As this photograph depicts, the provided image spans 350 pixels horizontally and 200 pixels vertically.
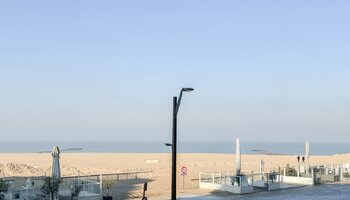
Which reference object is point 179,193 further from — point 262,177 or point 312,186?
point 312,186

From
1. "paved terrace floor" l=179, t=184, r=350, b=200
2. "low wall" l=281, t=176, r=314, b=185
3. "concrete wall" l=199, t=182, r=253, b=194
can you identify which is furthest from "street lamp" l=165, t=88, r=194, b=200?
"low wall" l=281, t=176, r=314, b=185

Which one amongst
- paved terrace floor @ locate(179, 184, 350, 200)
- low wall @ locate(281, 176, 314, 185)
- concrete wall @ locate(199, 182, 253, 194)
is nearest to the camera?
paved terrace floor @ locate(179, 184, 350, 200)

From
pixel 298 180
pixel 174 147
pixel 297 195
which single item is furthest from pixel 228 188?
pixel 174 147

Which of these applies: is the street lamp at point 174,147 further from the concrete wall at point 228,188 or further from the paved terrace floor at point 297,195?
the concrete wall at point 228,188

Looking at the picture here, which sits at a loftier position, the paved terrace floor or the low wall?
the low wall

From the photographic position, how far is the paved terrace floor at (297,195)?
82.5ft

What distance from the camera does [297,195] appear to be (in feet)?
86.8

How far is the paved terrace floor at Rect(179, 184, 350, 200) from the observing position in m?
25.1

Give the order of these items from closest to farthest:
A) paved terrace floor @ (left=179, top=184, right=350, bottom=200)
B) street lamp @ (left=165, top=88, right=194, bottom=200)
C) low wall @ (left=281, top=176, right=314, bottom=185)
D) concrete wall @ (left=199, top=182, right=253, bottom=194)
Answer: street lamp @ (left=165, top=88, right=194, bottom=200) < paved terrace floor @ (left=179, top=184, right=350, bottom=200) < concrete wall @ (left=199, top=182, right=253, bottom=194) < low wall @ (left=281, top=176, right=314, bottom=185)

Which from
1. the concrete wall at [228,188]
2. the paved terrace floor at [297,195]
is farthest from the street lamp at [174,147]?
the concrete wall at [228,188]

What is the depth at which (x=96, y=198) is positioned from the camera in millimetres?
23078

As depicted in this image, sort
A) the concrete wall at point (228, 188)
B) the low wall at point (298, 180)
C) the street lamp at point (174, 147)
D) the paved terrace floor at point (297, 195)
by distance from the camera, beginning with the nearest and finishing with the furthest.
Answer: the street lamp at point (174, 147)
the paved terrace floor at point (297, 195)
the concrete wall at point (228, 188)
the low wall at point (298, 180)

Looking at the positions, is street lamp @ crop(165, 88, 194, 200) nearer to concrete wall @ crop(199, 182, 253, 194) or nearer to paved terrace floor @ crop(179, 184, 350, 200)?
paved terrace floor @ crop(179, 184, 350, 200)

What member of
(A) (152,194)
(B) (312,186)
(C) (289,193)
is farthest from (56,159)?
(B) (312,186)
